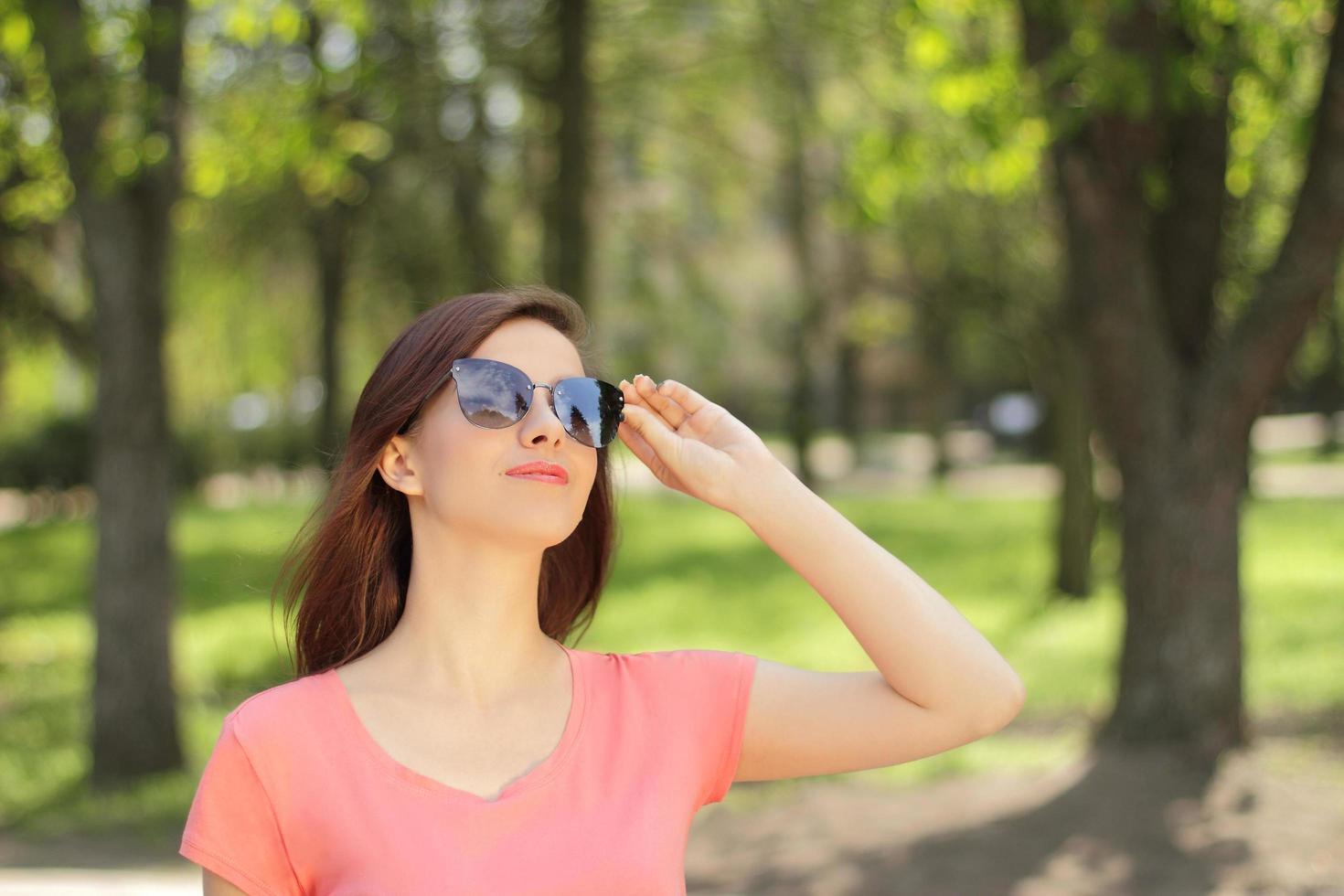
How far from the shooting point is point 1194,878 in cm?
551

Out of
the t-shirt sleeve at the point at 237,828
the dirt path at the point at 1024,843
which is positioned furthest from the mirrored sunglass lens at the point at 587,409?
the dirt path at the point at 1024,843

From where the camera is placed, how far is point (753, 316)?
2538cm

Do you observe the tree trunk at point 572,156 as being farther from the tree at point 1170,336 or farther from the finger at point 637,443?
the finger at point 637,443

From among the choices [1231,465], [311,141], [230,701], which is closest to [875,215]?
[1231,465]

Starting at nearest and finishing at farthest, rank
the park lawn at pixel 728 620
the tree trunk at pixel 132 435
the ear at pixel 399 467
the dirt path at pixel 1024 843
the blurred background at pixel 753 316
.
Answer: the ear at pixel 399 467 → the dirt path at pixel 1024 843 → the blurred background at pixel 753 316 → the tree trunk at pixel 132 435 → the park lawn at pixel 728 620

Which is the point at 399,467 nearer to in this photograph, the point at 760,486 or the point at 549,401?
the point at 549,401

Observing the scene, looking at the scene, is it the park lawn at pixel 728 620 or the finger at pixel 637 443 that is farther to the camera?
the park lawn at pixel 728 620

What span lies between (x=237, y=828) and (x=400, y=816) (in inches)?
8.3

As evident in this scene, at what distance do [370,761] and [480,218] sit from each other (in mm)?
13658

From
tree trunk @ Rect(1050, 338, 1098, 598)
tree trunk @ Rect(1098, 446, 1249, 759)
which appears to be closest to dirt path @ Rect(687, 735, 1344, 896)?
tree trunk @ Rect(1098, 446, 1249, 759)

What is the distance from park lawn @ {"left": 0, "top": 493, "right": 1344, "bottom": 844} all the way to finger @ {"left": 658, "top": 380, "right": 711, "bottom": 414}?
3.43 metres

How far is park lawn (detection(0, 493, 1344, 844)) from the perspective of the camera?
8383mm

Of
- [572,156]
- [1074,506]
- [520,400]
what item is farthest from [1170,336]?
[1074,506]

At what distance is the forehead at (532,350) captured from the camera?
6.94 feet
